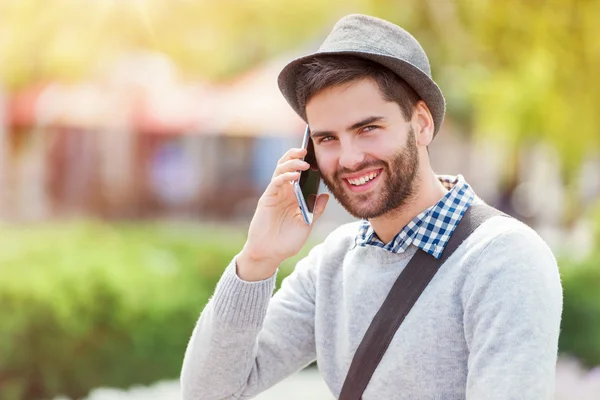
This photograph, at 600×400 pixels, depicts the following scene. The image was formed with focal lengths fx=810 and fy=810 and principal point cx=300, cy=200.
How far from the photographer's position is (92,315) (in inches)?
204

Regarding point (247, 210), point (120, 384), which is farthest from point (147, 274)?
point (247, 210)

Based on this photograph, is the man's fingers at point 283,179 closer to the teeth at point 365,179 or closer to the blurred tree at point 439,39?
the teeth at point 365,179

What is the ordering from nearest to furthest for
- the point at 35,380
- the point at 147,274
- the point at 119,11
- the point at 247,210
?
the point at 35,380
the point at 147,274
the point at 119,11
the point at 247,210

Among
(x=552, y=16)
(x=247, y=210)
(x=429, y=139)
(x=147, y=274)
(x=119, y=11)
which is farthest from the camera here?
(x=247, y=210)

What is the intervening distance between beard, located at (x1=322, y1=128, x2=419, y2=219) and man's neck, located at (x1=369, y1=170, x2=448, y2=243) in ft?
0.05

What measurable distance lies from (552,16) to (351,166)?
23.8 ft

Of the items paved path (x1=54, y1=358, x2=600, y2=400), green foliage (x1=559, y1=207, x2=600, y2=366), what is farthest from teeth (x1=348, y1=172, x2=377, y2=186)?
green foliage (x1=559, y1=207, x2=600, y2=366)

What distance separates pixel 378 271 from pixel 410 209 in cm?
19

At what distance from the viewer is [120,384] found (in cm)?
522

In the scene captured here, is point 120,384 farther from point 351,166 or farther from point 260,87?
point 260,87

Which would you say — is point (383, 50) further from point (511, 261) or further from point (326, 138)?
point (511, 261)

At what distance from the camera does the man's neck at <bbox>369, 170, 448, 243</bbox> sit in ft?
7.42

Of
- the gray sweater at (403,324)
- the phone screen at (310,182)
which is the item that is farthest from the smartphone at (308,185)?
the gray sweater at (403,324)

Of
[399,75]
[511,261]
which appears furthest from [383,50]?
[511,261]
